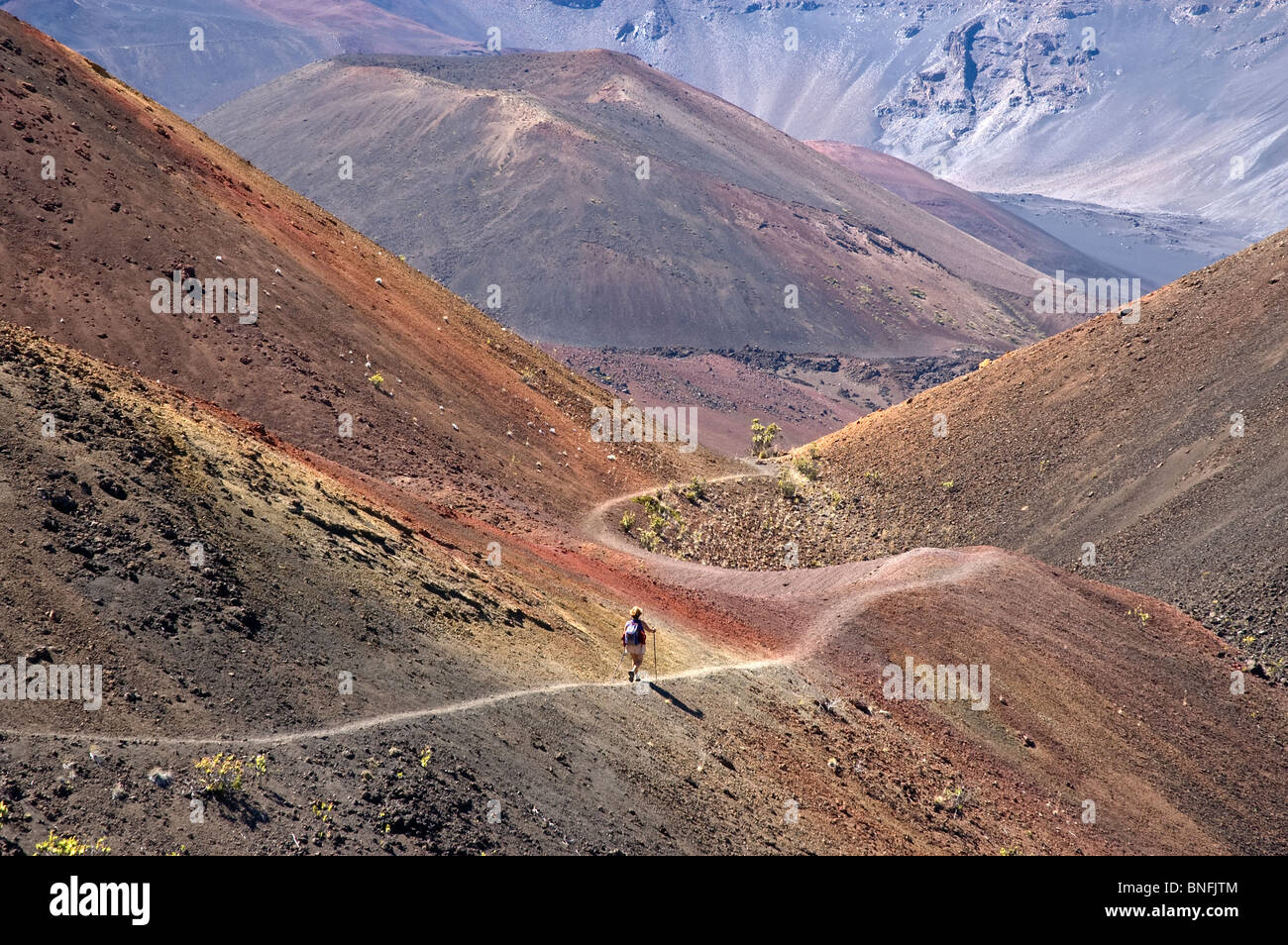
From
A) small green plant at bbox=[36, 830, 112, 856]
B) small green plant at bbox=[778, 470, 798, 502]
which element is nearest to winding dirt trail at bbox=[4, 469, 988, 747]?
small green plant at bbox=[778, 470, 798, 502]

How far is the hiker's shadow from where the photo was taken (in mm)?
15102

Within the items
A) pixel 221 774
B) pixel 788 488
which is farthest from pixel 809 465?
pixel 221 774

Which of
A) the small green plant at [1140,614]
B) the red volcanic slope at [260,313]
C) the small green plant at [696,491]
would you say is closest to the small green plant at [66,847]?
the red volcanic slope at [260,313]

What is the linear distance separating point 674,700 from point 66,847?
837cm

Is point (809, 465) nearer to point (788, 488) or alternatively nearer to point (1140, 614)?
point (788, 488)

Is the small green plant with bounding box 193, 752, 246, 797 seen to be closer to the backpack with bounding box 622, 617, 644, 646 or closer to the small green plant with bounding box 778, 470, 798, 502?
the backpack with bounding box 622, 617, 644, 646

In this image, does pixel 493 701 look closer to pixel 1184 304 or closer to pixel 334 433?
pixel 334 433

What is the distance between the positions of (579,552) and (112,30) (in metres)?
179

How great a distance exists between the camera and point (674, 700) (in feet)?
50.0

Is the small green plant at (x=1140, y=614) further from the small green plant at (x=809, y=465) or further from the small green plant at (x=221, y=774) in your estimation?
the small green plant at (x=221, y=774)

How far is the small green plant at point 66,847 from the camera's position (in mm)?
8289

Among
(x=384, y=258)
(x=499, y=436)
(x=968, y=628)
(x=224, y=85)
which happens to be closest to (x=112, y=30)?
(x=224, y=85)

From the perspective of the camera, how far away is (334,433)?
84.5 ft

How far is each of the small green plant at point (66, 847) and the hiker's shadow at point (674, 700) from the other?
26.1 ft
